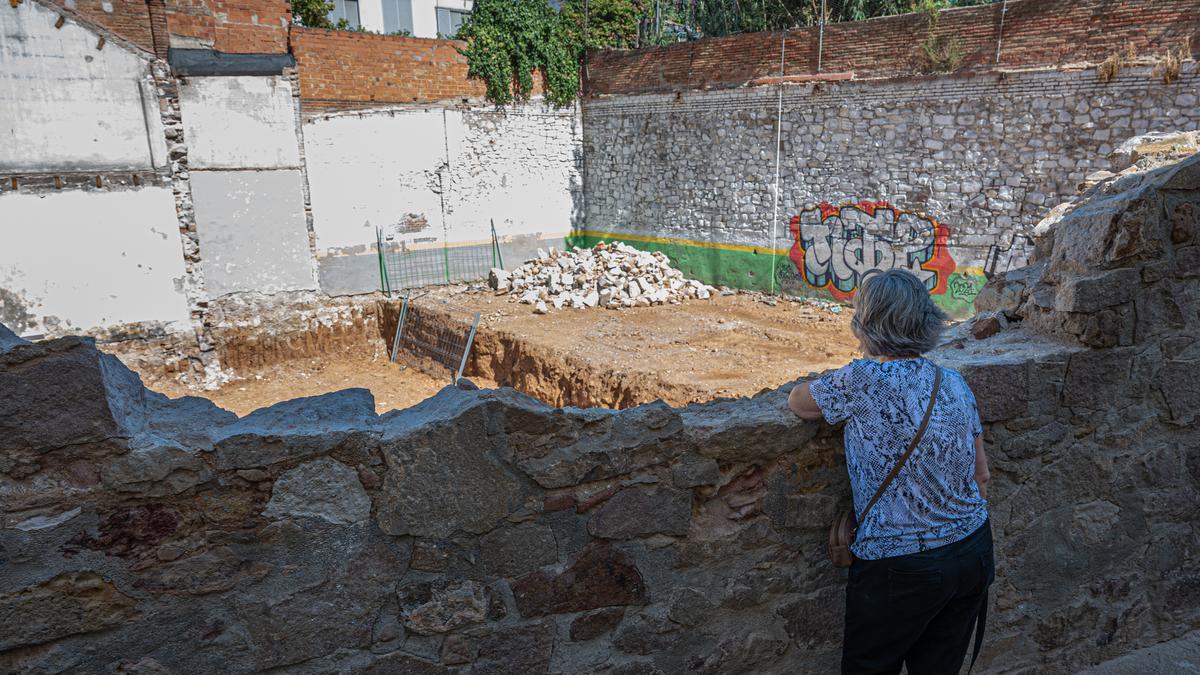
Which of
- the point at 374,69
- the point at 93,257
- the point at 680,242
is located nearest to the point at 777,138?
the point at 680,242

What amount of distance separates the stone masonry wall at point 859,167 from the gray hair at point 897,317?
30.4 feet

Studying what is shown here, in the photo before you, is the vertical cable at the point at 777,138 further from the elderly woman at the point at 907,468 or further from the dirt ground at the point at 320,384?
the elderly woman at the point at 907,468

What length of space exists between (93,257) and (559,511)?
439 inches

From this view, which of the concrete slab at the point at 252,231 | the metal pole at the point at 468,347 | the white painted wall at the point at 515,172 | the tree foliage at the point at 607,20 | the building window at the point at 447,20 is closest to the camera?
the metal pole at the point at 468,347

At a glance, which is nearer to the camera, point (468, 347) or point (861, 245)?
point (468, 347)

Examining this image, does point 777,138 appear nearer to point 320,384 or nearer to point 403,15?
point 320,384

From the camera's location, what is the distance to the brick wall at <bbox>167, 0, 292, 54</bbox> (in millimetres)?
10695

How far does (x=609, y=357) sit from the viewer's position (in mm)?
9539

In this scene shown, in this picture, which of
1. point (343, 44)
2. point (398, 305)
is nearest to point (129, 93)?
point (343, 44)

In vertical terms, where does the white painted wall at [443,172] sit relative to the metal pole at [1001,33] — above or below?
below

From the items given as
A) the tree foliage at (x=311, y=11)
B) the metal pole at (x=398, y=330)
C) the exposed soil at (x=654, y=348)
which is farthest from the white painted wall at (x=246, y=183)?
the tree foliage at (x=311, y=11)

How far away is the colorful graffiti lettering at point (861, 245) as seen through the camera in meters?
11.1

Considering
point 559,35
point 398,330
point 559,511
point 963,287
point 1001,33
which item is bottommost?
point 398,330

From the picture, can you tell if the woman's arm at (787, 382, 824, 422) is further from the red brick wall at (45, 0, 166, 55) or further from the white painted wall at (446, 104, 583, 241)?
the white painted wall at (446, 104, 583, 241)
